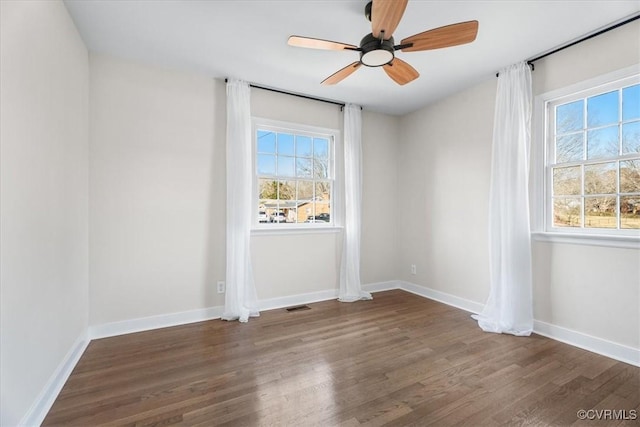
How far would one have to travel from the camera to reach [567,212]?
9.23ft

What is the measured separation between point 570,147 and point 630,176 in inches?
21.0

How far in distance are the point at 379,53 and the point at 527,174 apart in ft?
6.47

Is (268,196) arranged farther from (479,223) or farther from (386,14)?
(479,223)

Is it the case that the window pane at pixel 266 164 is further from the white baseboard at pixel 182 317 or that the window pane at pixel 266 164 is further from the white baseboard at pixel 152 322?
the white baseboard at pixel 152 322

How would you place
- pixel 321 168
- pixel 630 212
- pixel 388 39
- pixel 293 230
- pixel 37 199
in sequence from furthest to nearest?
1. pixel 321 168
2. pixel 293 230
3. pixel 630 212
4. pixel 388 39
5. pixel 37 199

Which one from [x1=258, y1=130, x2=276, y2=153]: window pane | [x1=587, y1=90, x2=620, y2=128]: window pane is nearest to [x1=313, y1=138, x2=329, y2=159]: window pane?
[x1=258, y1=130, x2=276, y2=153]: window pane

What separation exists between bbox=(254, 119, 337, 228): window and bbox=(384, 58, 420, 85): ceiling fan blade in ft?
5.11

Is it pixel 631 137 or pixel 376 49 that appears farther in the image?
pixel 631 137

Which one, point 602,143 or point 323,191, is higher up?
point 602,143

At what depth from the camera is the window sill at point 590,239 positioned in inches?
91.3

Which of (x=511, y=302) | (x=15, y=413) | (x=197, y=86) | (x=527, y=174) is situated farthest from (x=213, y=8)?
(x=511, y=302)

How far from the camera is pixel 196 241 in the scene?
10.6 feet

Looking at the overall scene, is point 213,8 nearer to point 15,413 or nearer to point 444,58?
point 444,58

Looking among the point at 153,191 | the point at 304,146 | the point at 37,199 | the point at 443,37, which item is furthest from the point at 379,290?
the point at 37,199
